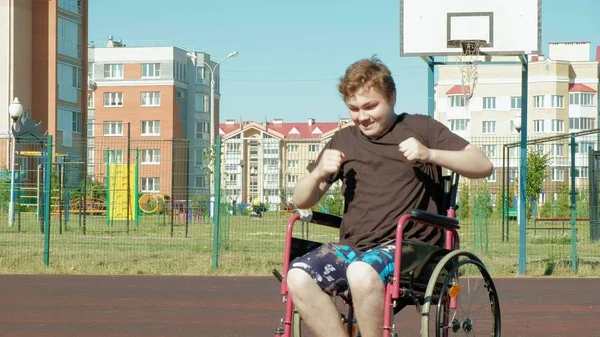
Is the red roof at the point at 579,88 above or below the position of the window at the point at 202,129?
above

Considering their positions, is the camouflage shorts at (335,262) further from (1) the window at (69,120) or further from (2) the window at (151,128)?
(2) the window at (151,128)

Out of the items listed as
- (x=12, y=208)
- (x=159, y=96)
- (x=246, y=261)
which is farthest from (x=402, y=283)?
(x=159, y=96)

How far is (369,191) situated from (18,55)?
55.8m

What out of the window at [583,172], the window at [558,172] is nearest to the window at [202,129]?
the window at [558,172]

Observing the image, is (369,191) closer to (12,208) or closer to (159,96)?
(12,208)

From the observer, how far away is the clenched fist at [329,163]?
5043 mm

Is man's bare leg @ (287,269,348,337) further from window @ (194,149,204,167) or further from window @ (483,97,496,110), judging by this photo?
window @ (483,97,496,110)

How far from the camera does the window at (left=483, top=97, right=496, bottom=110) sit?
305 ft

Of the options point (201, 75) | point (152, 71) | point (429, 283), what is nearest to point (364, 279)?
point (429, 283)

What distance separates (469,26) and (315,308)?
10239 millimetres

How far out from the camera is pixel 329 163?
16.6ft

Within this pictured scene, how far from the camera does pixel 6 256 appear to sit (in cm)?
1567

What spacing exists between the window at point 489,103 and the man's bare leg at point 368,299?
89553 mm

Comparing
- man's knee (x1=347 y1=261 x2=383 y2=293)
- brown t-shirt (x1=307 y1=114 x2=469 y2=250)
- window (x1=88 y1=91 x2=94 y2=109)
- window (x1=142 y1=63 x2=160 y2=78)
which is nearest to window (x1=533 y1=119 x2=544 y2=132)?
window (x1=142 y1=63 x2=160 y2=78)
